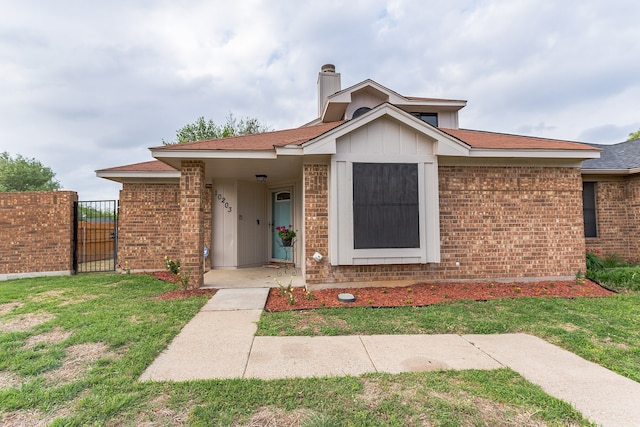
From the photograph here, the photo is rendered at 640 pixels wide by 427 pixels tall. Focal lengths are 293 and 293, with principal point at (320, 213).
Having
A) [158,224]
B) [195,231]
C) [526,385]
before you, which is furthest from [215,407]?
[158,224]

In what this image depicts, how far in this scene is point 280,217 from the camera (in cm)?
921

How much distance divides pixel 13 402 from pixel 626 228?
13.0 meters

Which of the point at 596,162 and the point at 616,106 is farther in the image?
the point at 616,106

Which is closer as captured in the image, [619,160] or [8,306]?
[8,306]

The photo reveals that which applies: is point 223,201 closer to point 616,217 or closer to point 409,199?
point 409,199

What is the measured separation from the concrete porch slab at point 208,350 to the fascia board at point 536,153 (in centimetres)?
532

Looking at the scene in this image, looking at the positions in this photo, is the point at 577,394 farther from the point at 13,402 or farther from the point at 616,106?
the point at 616,106

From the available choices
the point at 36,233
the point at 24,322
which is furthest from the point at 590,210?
the point at 36,233

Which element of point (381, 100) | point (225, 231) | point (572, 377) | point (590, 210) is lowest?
point (572, 377)

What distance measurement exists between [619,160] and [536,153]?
224 inches

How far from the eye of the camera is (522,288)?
586cm

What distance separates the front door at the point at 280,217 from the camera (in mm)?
8914

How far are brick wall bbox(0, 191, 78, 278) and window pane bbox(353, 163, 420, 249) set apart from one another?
8097mm

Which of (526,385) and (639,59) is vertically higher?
(639,59)
